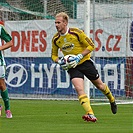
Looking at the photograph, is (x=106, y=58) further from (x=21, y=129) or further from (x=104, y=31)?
(x=21, y=129)

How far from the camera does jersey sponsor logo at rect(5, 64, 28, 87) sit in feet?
69.9

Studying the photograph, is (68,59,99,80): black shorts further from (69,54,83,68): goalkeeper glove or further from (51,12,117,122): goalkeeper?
(69,54,83,68): goalkeeper glove

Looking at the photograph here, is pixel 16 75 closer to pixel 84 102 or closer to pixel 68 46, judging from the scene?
pixel 68 46

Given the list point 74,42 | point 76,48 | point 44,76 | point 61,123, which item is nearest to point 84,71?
point 76,48

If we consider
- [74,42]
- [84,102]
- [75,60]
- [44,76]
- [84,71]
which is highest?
[74,42]

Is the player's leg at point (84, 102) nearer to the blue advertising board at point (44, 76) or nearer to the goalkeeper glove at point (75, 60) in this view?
the goalkeeper glove at point (75, 60)

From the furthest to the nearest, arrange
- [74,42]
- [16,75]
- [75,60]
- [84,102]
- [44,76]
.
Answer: [16,75] < [44,76] < [74,42] < [75,60] < [84,102]

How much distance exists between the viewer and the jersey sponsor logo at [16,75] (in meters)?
21.3

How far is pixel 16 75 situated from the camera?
2133cm

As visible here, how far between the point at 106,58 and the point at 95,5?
1.62m

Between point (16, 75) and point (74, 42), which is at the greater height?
point (74, 42)

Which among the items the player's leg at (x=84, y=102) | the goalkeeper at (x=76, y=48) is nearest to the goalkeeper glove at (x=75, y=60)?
the goalkeeper at (x=76, y=48)

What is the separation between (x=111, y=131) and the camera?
32.3 ft

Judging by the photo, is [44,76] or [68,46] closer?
[68,46]
